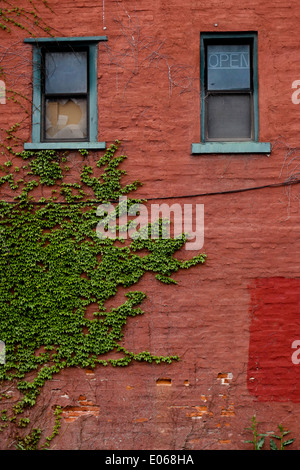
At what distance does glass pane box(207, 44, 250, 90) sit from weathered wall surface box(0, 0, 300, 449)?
0.24m

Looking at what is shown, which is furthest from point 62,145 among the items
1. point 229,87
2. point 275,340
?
point 275,340

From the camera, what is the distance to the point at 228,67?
6.26 metres

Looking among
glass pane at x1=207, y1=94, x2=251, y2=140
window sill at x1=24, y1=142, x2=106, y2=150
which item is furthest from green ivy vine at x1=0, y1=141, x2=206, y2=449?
glass pane at x1=207, y1=94, x2=251, y2=140

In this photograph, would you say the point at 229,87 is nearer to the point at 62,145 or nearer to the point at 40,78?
the point at 62,145

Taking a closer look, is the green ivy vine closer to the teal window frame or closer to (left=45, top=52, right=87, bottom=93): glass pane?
the teal window frame

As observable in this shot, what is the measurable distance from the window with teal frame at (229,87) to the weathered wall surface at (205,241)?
0.43ft

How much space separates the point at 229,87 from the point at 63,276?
10.6ft

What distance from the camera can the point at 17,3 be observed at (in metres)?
6.18

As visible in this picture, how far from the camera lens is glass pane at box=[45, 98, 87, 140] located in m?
6.27

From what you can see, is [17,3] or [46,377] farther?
[17,3]

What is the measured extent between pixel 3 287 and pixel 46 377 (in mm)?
1223

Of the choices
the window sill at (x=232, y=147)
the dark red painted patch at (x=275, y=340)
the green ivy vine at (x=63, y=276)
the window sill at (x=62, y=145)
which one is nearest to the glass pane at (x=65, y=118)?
the window sill at (x=62, y=145)
